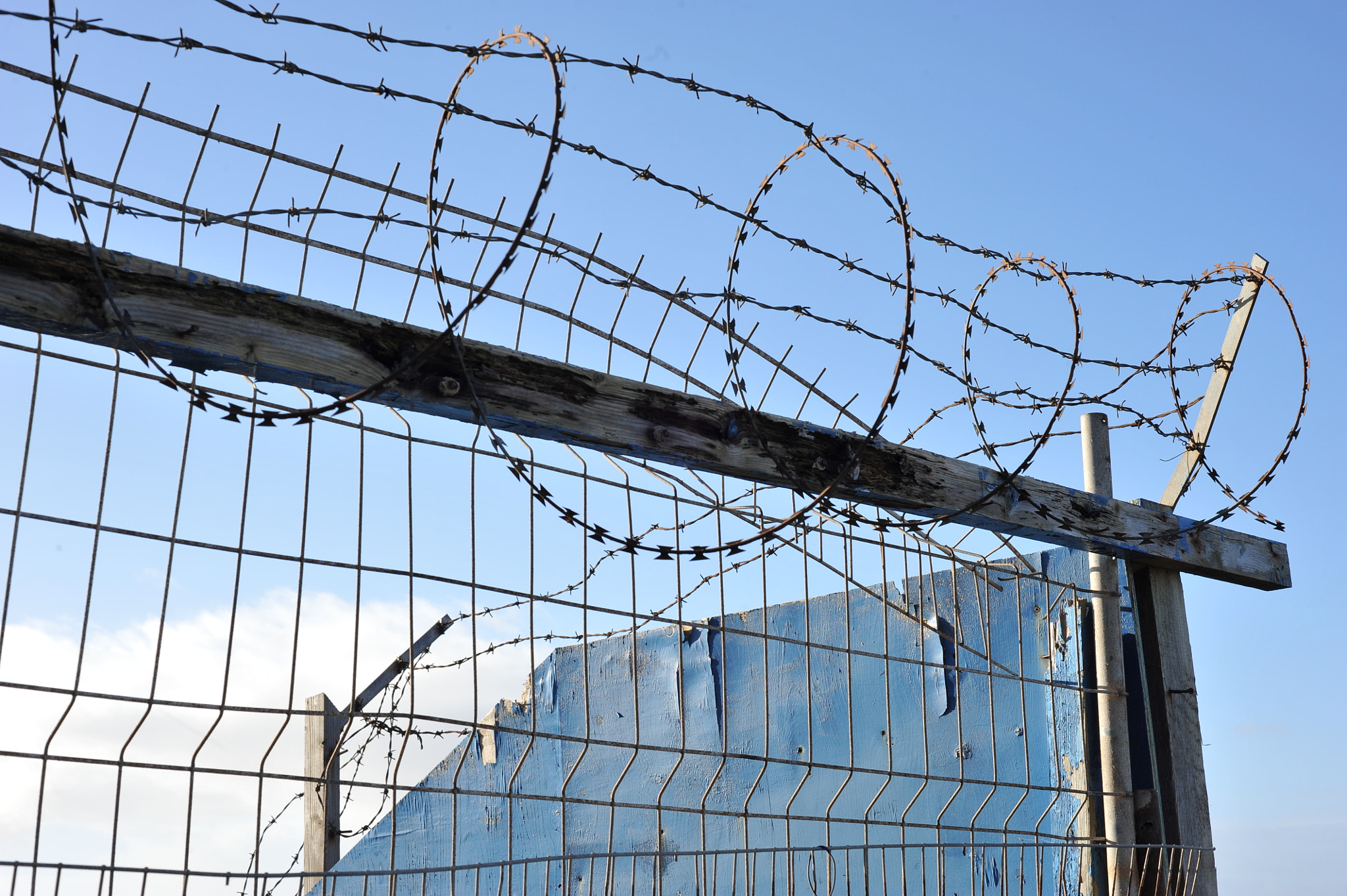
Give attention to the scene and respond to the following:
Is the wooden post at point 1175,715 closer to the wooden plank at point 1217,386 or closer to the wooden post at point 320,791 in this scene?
the wooden plank at point 1217,386

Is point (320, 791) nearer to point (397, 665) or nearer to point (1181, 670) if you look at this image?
point (397, 665)

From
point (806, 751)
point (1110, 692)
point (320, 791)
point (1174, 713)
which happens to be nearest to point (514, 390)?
point (320, 791)

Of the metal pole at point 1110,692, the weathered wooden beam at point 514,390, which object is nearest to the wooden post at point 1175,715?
the metal pole at point 1110,692

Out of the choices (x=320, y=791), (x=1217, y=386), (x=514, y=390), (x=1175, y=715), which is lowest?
(x=320, y=791)

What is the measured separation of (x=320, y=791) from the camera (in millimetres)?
3828

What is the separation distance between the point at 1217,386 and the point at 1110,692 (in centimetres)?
116

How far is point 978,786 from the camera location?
5.19m

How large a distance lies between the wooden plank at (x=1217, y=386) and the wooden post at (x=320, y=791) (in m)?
2.99

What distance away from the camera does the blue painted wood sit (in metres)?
4.77

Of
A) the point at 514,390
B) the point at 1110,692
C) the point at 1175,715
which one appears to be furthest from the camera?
the point at 1175,715

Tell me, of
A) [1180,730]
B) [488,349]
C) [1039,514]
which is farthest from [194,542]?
[1180,730]

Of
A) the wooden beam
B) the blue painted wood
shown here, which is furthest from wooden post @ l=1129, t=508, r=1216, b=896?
the blue painted wood

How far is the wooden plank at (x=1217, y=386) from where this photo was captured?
4.21 m

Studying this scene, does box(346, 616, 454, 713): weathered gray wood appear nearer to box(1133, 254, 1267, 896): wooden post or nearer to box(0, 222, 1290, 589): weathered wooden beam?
box(0, 222, 1290, 589): weathered wooden beam
